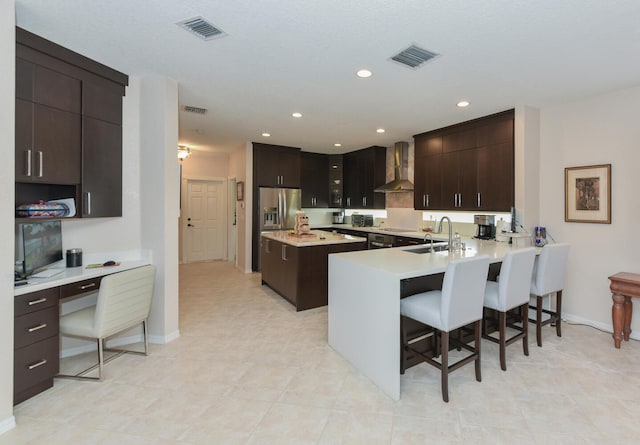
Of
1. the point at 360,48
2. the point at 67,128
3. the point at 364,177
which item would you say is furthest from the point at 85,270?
the point at 364,177

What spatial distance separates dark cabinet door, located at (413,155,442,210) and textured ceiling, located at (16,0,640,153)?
1.10 metres

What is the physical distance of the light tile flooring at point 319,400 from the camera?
1880mm

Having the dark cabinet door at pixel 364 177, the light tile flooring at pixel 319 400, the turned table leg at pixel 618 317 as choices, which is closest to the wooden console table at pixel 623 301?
the turned table leg at pixel 618 317

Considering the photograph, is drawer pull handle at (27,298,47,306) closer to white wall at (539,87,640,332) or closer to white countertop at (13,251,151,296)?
white countertop at (13,251,151,296)

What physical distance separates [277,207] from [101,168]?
3.79 meters

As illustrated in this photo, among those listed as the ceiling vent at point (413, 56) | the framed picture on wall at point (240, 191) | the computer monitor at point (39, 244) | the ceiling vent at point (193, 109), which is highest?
the ceiling vent at point (193, 109)

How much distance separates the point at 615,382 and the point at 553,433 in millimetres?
1058

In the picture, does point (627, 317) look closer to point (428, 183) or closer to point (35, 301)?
point (428, 183)

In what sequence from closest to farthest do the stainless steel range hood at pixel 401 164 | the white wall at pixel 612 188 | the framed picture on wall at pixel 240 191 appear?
the white wall at pixel 612 188 → the stainless steel range hood at pixel 401 164 → the framed picture on wall at pixel 240 191

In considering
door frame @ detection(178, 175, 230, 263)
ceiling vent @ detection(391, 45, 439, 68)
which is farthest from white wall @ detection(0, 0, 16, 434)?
door frame @ detection(178, 175, 230, 263)

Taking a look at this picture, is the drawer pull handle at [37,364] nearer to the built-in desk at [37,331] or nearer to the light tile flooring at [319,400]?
the built-in desk at [37,331]

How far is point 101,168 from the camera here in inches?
113

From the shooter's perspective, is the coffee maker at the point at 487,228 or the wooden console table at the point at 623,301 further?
the coffee maker at the point at 487,228

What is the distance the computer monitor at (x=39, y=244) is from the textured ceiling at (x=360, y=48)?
4.83 feet
